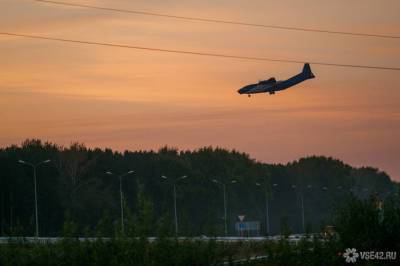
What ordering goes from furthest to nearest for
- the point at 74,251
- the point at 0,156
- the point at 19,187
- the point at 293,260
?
the point at 0,156, the point at 19,187, the point at 74,251, the point at 293,260

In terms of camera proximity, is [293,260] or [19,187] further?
[19,187]

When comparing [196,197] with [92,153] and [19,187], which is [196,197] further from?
[19,187]

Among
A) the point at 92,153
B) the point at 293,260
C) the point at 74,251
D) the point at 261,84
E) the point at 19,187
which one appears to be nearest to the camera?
the point at 293,260

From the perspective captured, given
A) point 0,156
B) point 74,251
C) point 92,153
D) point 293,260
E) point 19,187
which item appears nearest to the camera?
point 293,260

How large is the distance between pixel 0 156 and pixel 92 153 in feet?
108

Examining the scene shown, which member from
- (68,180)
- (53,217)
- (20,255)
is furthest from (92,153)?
(20,255)

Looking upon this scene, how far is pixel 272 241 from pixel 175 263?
4.25 m

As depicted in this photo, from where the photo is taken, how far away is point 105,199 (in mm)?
167000

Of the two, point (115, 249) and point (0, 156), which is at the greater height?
point (0, 156)

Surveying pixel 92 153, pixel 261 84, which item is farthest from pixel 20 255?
pixel 92 153

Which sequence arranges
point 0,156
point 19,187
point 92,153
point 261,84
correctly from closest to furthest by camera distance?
1. point 261,84
2. point 19,187
3. point 0,156
4. point 92,153

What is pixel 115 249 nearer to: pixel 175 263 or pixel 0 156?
pixel 175 263

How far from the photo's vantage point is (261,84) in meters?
105

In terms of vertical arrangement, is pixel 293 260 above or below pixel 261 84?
below
